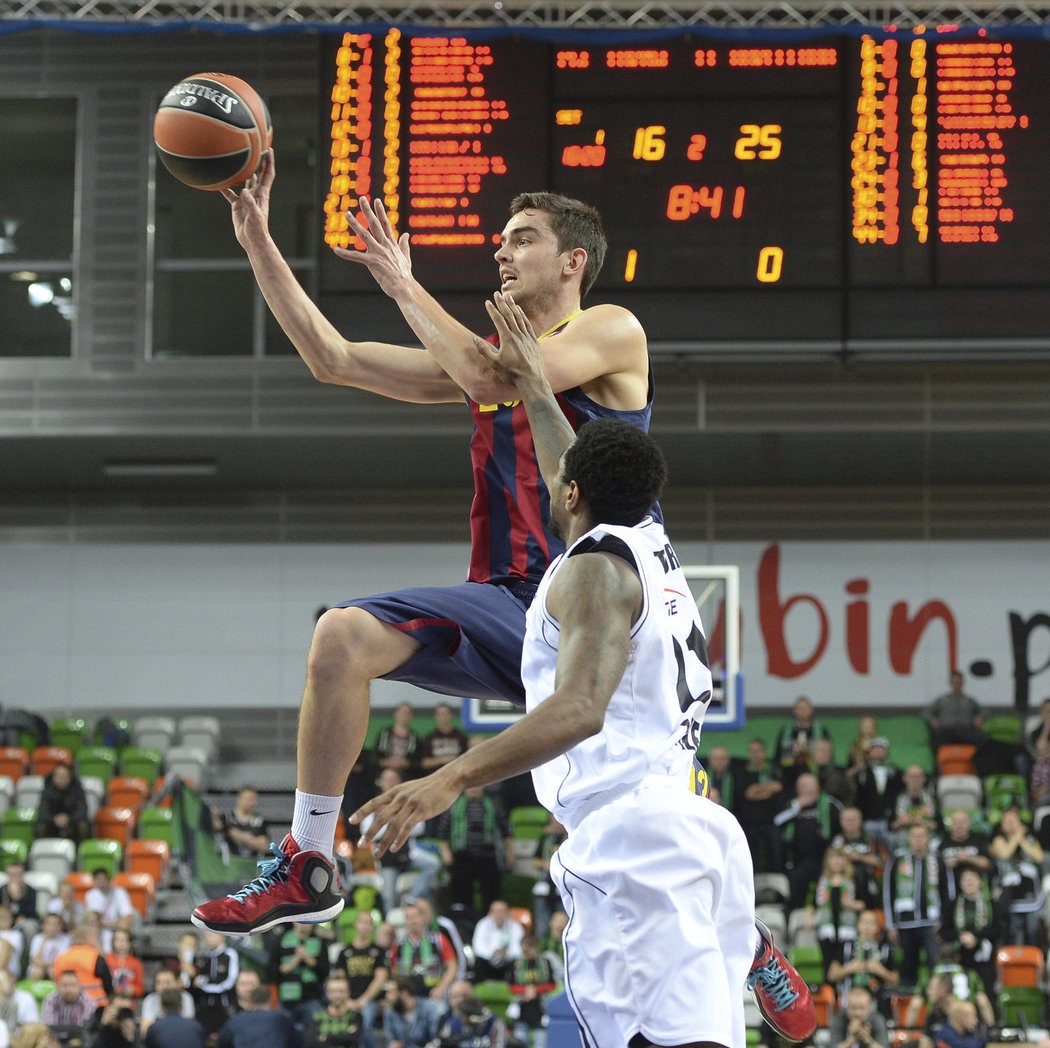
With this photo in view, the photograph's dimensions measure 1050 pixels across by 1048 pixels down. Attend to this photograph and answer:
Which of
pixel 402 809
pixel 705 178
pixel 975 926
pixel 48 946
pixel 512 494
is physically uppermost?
pixel 705 178

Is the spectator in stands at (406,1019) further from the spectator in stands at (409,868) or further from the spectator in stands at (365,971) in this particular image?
the spectator in stands at (409,868)

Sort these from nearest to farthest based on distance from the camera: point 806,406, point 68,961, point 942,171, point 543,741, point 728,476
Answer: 1. point 543,741
2. point 942,171
3. point 68,961
4. point 806,406
5. point 728,476

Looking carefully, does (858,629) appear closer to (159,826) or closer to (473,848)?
(473,848)

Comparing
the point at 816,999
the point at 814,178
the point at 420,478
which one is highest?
the point at 814,178

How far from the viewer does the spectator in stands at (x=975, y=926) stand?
1277 centimetres

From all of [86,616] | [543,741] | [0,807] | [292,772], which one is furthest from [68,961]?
[543,741]

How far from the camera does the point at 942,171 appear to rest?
11914mm

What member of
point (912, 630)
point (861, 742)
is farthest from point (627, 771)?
point (912, 630)

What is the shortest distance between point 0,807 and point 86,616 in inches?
131

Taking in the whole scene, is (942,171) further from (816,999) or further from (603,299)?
(816,999)

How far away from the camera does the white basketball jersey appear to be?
3.69 m

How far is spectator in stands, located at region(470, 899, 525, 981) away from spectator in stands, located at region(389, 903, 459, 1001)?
286 millimetres

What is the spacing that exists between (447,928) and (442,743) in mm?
2636

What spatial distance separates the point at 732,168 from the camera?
476 inches
